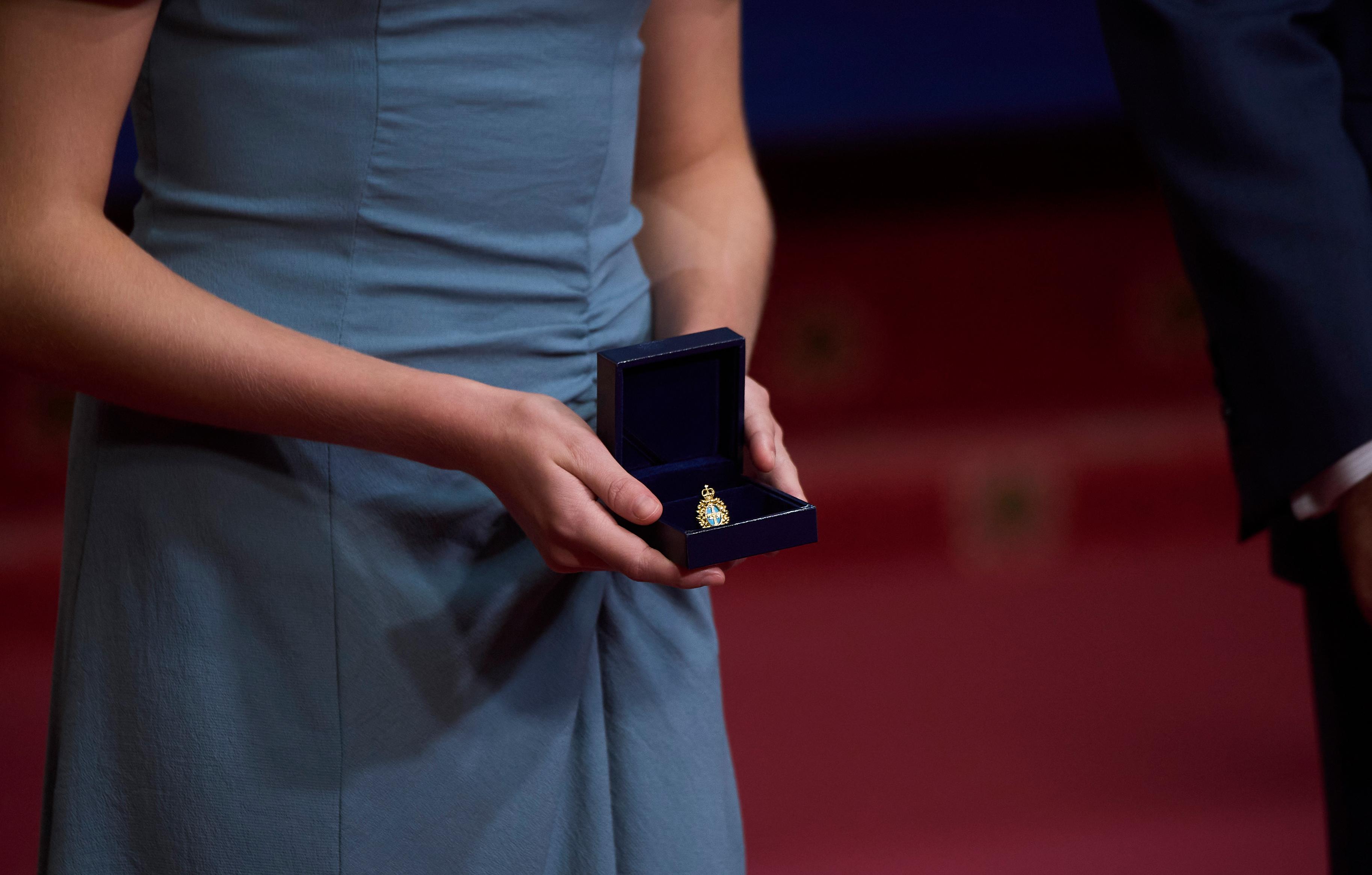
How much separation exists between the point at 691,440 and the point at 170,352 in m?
0.25

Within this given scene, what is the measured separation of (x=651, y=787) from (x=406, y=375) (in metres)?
0.26

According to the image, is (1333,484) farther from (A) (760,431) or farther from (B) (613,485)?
(B) (613,485)

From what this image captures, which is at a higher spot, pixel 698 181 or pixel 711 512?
pixel 698 181

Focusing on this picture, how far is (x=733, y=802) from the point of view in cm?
74

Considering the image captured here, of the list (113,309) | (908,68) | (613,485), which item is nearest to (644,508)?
(613,485)

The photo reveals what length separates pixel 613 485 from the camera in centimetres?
55

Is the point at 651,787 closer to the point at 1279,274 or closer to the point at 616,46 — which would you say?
the point at 616,46

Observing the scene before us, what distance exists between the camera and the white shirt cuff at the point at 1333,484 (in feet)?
2.56

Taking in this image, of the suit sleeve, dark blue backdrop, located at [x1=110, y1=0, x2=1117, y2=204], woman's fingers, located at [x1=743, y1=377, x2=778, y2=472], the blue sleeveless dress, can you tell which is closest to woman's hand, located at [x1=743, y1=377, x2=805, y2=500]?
woman's fingers, located at [x1=743, y1=377, x2=778, y2=472]

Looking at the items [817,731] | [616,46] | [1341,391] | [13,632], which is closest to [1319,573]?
[1341,391]

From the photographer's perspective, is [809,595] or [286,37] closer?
[286,37]

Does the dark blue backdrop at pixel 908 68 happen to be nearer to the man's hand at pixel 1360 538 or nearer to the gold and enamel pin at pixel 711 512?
the man's hand at pixel 1360 538

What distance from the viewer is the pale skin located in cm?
54

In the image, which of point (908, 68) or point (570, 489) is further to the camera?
point (908, 68)
